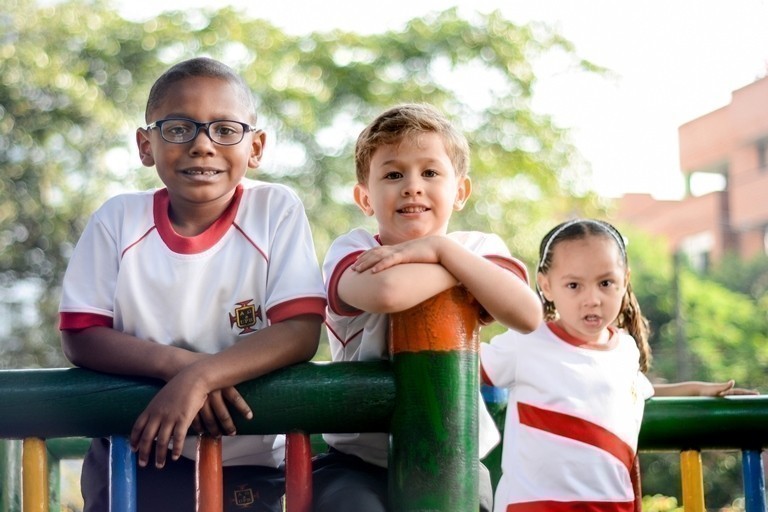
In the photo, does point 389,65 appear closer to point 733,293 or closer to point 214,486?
point 733,293

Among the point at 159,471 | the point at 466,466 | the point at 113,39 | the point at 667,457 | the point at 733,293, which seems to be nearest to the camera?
the point at 466,466

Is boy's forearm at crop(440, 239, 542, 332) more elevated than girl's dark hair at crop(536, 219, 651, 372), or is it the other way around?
girl's dark hair at crop(536, 219, 651, 372)

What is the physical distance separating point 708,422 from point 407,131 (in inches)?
33.8

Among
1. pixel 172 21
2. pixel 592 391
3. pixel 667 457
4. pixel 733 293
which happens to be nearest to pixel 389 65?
pixel 172 21

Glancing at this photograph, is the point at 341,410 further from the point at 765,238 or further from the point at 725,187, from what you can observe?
the point at 725,187

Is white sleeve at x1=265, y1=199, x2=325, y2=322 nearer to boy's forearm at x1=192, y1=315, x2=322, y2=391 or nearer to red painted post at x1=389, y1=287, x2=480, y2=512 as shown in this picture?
boy's forearm at x1=192, y1=315, x2=322, y2=391

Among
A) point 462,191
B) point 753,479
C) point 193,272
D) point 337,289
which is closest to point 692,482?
point 753,479

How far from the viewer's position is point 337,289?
1.92 m

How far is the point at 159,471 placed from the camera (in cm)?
215

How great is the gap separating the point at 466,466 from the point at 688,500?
2.68 ft

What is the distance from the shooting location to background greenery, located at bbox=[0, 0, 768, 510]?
43.8 feet

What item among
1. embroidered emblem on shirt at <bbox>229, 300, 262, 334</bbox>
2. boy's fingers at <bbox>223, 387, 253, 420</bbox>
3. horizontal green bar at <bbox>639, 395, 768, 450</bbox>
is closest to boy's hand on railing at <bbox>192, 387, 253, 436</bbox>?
boy's fingers at <bbox>223, 387, 253, 420</bbox>

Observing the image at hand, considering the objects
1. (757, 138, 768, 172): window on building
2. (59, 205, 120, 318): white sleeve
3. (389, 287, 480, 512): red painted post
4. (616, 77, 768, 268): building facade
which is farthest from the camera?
(757, 138, 768, 172): window on building

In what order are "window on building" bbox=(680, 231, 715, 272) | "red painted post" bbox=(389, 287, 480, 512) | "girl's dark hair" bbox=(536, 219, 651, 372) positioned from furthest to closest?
"window on building" bbox=(680, 231, 715, 272) < "girl's dark hair" bbox=(536, 219, 651, 372) < "red painted post" bbox=(389, 287, 480, 512)
